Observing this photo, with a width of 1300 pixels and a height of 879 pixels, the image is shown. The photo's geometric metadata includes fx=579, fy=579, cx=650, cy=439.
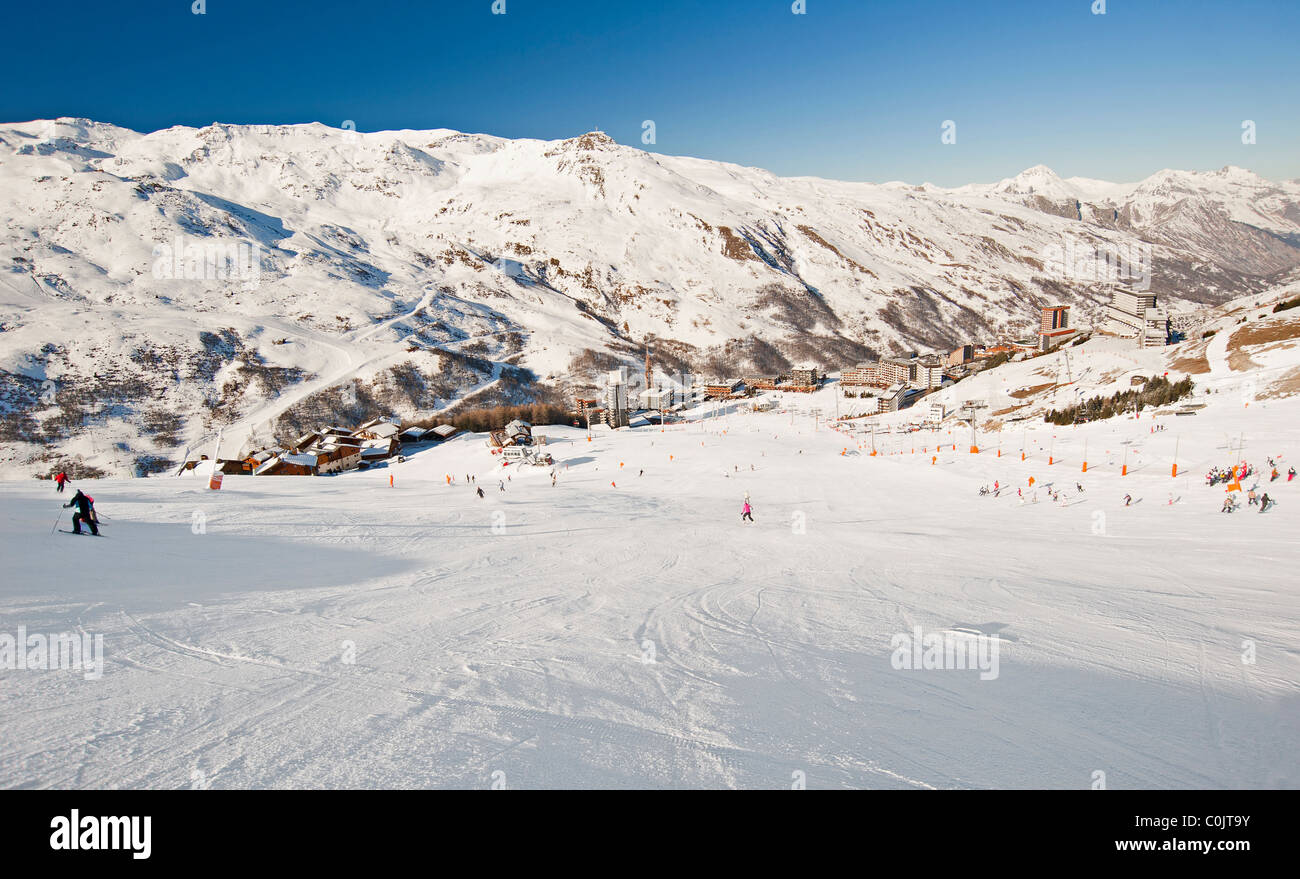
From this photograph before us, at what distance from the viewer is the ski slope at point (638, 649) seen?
186 inches

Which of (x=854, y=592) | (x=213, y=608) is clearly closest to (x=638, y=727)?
(x=213, y=608)

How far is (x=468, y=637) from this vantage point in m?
8.17

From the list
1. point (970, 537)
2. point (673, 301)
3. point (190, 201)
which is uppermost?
point (190, 201)

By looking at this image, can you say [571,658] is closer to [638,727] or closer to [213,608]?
[638,727]

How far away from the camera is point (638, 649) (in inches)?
313

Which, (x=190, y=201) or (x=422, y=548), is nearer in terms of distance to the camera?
(x=422, y=548)

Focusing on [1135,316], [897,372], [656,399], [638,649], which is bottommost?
[638,649]

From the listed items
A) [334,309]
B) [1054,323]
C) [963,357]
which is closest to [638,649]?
[963,357]

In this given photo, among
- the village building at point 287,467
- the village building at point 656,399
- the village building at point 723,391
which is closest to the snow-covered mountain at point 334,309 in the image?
the village building at point 656,399

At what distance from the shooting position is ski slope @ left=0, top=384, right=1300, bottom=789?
472 cm

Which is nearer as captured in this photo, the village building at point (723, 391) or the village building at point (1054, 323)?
the village building at point (1054, 323)

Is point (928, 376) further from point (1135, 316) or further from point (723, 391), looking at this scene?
point (723, 391)

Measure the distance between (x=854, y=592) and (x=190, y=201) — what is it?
624ft

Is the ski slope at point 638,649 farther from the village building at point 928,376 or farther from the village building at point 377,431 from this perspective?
the village building at point 928,376
